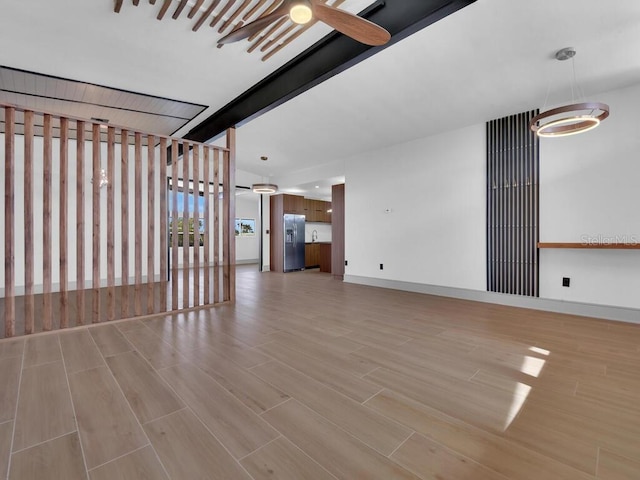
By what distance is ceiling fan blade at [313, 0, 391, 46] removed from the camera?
6.44 feet

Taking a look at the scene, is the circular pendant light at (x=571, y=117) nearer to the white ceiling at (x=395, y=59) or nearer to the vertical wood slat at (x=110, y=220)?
the white ceiling at (x=395, y=59)

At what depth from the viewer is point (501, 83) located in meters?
3.78

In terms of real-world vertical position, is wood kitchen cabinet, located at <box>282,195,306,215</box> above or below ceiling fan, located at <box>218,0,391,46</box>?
below

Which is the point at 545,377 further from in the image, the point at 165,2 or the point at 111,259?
the point at 111,259

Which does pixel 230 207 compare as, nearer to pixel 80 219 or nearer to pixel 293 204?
pixel 80 219

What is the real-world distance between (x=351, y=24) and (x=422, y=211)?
4.05 metres

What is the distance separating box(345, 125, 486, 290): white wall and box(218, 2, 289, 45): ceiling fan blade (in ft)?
13.5

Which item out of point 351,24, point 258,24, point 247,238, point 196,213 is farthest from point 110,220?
point 247,238

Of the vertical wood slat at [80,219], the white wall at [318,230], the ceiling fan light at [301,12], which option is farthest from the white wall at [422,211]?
the vertical wood slat at [80,219]

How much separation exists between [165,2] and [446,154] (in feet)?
14.9

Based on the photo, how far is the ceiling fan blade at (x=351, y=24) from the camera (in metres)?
1.96

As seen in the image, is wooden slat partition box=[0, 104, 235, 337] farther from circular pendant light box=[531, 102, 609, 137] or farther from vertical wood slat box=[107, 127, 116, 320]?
circular pendant light box=[531, 102, 609, 137]

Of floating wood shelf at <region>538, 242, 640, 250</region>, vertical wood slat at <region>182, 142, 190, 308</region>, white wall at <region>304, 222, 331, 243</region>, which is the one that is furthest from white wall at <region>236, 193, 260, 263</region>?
floating wood shelf at <region>538, 242, 640, 250</region>

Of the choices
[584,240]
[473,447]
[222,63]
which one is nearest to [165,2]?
[222,63]
